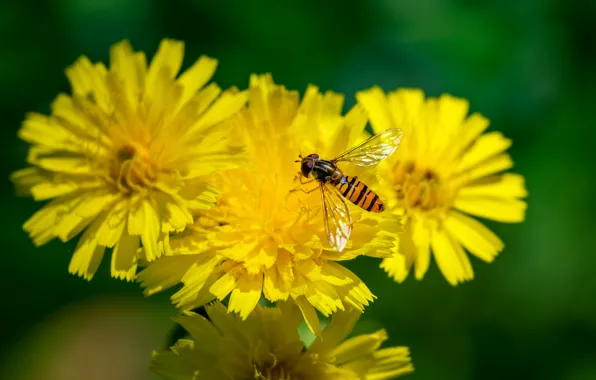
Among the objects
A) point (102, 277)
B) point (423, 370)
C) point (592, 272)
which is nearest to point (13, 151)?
point (102, 277)

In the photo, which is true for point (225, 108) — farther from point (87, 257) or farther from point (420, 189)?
point (420, 189)

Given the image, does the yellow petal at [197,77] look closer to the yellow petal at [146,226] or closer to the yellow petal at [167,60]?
the yellow petal at [167,60]

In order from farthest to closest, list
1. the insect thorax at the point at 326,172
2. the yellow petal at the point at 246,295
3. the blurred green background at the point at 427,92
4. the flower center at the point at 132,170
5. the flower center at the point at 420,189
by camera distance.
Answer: the blurred green background at the point at 427,92 → the flower center at the point at 420,189 → the flower center at the point at 132,170 → the insect thorax at the point at 326,172 → the yellow petal at the point at 246,295

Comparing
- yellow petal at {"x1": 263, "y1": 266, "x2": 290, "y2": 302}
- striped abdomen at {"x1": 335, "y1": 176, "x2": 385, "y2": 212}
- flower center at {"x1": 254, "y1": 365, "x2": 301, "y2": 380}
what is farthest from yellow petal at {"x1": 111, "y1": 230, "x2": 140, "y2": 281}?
striped abdomen at {"x1": 335, "y1": 176, "x2": 385, "y2": 212}

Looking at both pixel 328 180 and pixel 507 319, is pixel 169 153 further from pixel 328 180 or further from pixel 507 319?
pixel 507 319

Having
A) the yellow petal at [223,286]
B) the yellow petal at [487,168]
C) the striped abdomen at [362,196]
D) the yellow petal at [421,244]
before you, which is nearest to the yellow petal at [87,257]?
the yellow petal at [223,286]

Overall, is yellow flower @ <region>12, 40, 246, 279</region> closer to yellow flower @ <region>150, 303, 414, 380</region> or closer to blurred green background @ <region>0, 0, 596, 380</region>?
yellow flower @ <region>150, 303, 414, 380</region>
